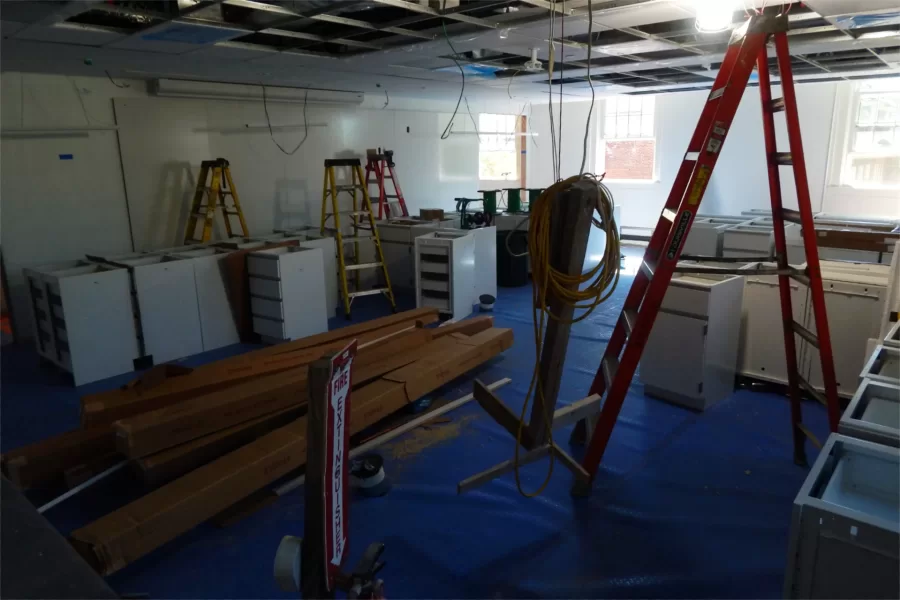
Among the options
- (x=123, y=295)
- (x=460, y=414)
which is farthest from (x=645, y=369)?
(x=123, y=295)

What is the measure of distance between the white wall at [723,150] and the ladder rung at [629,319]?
5280 mm

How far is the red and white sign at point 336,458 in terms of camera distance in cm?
130

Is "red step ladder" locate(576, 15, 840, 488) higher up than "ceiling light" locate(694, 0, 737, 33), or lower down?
lower down

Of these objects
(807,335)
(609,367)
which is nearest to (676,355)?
(807,335)

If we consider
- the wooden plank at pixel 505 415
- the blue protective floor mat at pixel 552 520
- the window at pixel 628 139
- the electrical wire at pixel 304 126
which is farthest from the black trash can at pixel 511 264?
the wooden plank at pixel 505 415

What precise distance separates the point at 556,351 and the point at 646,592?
92 cm

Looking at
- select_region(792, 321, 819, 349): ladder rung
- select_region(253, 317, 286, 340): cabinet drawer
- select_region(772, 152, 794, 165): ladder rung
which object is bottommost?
select_region(253, 317, 286, 340): cabinet drawer

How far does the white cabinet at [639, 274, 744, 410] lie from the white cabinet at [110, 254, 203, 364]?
3402mm

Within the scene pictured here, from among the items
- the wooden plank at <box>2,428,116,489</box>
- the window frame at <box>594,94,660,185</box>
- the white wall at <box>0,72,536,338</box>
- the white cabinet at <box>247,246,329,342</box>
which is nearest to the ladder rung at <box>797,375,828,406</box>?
the wooden plank at <box>2,428,116,489</box>

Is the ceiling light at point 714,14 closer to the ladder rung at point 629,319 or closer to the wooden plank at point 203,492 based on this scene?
the ladder rung at point 629,319

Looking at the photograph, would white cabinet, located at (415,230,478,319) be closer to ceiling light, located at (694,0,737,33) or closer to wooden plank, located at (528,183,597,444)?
ceiling light, located at (694,0,737,33)

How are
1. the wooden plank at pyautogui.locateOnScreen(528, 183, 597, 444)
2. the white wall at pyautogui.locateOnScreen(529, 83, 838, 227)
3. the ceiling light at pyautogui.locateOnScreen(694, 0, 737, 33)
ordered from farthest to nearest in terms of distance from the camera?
the white wall at pyautogui.locateOnScreen(529, 83, 838, 227) < the ceiling light at pyautogui.locateOnScreen(694, 0, 737, 33) < the wooden plank at pyautogui.locateOnScreen(528, 183, 597, 444)

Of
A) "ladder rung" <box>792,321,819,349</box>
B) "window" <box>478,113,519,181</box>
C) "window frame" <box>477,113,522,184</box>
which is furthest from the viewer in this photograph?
"window" <box>478,113,519,181</box>

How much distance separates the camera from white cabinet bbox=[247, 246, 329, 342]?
4.59m
